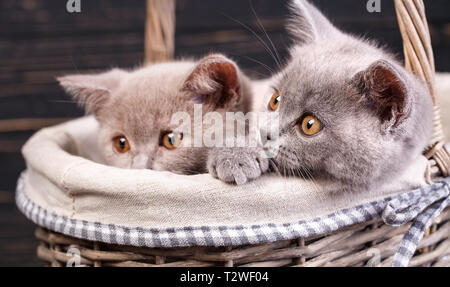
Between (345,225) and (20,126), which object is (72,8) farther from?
(20,126)

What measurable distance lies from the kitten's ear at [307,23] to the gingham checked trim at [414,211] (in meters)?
0.44

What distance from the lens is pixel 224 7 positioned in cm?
183

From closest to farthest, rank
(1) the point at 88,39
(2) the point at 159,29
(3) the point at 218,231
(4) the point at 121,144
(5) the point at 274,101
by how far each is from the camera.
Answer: (3) the point at 218,231, (5) the point at 274,101, (4) the point at 121,144, (2) the point at 159,29, (1) the point at 88,39

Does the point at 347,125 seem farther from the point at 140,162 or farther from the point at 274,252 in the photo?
the point at 140,162

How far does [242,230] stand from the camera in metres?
0.74

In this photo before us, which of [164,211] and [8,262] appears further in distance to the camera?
[8,262]

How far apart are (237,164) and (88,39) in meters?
1.36

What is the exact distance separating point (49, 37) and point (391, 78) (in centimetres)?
159

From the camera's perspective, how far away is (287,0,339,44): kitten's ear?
1034 mm

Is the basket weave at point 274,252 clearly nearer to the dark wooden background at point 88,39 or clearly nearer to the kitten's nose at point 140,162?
the kitten's nose at point 140,162

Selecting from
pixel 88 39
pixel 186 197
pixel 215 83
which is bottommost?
pixel 186 197

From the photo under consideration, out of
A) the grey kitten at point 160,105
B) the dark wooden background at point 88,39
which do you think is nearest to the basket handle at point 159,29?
the grey kitten at point 160,105

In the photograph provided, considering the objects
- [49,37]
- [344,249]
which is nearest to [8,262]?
[49,37]

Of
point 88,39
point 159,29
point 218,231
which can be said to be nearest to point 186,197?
point 218,231
